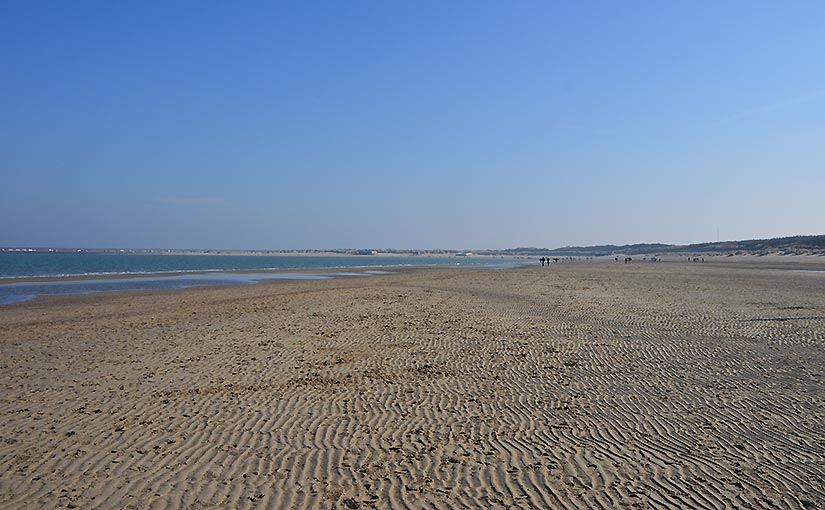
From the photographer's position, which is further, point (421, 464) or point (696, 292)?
point (696, 292)

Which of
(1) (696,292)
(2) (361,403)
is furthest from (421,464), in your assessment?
(1) (696,292)

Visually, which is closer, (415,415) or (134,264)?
(415,415)

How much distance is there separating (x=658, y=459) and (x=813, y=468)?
161 centimetres

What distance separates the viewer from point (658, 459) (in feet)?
21.0

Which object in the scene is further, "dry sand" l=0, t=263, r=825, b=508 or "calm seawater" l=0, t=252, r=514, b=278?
"calm seawater" l=0, t=252, r=514, b=278

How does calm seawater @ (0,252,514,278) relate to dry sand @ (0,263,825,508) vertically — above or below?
above

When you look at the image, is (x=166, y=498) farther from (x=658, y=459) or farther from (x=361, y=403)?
(x=658, y=459)

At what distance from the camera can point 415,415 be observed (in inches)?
320

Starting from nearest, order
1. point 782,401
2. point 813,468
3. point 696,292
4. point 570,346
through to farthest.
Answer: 1. point 813,468
2. point 782,401
3. point 570,346
4. point 696,292

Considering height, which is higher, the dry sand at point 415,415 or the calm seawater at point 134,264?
the calm seawater at point 134,264

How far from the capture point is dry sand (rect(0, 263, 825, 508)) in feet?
18.5

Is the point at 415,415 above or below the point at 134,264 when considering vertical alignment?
below

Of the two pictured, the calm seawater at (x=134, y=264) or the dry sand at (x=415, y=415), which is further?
the calm seawater at (x=134, y=264)

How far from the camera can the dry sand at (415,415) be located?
565cm
